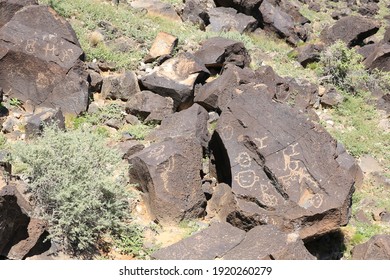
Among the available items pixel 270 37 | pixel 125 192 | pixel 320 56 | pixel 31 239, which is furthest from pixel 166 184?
pixel 270 37

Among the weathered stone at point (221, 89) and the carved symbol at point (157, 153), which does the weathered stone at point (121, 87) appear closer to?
the weathered stone at point (221, 89)

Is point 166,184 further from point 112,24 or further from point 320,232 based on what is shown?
point 112,24

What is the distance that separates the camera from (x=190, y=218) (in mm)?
7629

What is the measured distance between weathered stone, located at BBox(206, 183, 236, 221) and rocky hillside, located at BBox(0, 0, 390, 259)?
1.0 inches

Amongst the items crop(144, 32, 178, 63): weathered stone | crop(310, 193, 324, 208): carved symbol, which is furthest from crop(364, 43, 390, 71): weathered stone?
crop(310, 193, 324, 208): carved symbol

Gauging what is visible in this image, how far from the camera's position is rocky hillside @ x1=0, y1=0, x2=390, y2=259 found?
21.6 feet

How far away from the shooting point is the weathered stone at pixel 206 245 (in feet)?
20.9

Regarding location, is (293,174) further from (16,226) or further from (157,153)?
(16,226)

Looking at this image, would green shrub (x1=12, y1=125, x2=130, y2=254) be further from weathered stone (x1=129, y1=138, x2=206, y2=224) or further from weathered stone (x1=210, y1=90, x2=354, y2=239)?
weathered stone (x1=210, y1=90, x2=354, y2=239)

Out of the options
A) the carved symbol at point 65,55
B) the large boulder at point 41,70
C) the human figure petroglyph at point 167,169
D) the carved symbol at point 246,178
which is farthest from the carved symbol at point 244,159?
the carved symbol at point 65,55

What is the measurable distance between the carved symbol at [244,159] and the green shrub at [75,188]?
6.42ft

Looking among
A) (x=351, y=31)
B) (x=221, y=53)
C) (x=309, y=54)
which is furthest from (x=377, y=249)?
(x=351, y=31)

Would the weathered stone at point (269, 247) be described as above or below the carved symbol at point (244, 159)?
above

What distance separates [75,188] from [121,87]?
4.67 m
